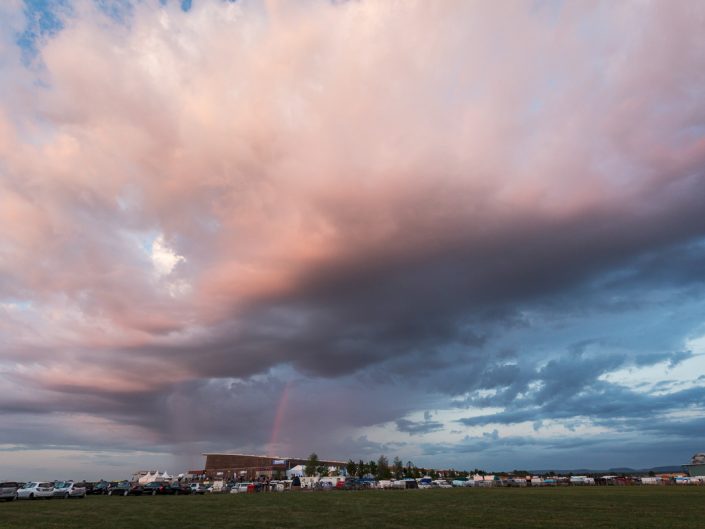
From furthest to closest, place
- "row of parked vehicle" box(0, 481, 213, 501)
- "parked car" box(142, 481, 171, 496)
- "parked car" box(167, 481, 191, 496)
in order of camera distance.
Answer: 1. "parked car" box(167, 481, 191, 496)
2. "parked car" box(142, 481, 171, 496)
3. "row of parked vehicle" box(0, 481, 213, 501)

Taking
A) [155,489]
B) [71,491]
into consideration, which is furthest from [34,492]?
[155,489]

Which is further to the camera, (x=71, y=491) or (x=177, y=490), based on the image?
(x=177, y=490)

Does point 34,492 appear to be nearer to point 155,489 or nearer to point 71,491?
point 71,491

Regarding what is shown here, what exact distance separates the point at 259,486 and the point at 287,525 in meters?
83.1

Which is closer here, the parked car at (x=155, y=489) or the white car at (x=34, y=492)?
the white car at (x=34, y=492)

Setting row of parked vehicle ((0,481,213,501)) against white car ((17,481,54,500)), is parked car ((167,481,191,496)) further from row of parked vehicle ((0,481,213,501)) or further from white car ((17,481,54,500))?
white car ((17,481,54,500))

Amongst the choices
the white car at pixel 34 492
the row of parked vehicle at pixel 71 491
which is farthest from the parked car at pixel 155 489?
the white car at pixel 34 492

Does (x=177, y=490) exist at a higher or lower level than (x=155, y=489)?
lower

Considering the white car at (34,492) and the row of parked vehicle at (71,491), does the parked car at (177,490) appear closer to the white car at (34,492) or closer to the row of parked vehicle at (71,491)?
the row of parked vehicle at (71,491)

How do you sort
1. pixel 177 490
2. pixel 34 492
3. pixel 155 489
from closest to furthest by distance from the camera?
pixel 34 492 → pixel 155 489 → pixel 177 490

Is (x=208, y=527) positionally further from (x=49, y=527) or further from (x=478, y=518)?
(x=478, y=518)

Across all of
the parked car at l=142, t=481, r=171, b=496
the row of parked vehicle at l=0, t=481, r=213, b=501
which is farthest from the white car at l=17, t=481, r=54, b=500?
the parked car at l=142, t=481, r=171, b=496

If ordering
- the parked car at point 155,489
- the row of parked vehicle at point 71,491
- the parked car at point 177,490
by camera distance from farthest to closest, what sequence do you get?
the parked car at point 177,490 → the parked car at point 155,489 → the row of parked vehicle at point 71,491

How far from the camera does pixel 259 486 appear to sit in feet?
350
